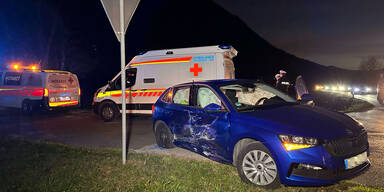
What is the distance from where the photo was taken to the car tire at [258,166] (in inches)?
146

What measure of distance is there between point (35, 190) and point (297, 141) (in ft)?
11.5

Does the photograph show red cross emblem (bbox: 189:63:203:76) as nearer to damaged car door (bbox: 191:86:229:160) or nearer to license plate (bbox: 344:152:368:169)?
A: damaged car door (bbox: 191:86:229:160)

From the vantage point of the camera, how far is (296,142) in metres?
3.51

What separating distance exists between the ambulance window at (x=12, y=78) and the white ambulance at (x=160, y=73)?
4.74 metres

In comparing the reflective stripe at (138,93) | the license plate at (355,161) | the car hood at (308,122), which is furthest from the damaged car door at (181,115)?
the reflective stripe at (138,93)

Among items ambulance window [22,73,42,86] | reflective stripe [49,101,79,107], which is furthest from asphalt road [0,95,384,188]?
ambulance window [22,73,42,86]

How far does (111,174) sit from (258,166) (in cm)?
226

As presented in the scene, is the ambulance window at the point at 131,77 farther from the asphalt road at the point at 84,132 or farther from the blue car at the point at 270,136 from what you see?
the blue car at the point at 270,136

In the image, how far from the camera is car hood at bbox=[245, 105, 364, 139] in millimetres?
3561

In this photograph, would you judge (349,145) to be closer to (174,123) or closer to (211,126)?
(211,126)

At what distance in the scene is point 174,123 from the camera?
18.4 feet

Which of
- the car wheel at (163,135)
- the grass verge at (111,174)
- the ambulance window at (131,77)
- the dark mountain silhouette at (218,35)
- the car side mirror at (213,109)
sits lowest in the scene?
the grass verge at (111,174)

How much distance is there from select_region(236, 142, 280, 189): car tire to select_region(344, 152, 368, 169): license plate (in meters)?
0.82

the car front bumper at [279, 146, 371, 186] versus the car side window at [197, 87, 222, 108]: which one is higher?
the car side window at [197, 87, 222, 108]
